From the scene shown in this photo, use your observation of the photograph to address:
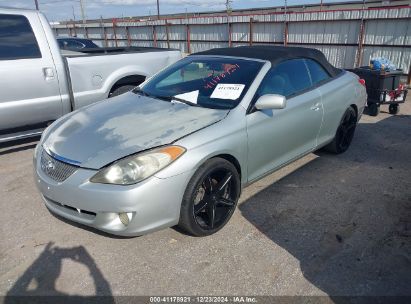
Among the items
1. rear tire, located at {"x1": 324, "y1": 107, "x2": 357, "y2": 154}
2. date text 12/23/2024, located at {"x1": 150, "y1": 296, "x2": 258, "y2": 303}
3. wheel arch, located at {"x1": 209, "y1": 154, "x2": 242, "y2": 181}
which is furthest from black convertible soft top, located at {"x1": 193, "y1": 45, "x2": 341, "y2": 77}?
date text 12/23/2024, located at {"x1": 150, "y1": 296, "x2": 258, "y2": 303}

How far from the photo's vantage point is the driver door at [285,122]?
3.39 m

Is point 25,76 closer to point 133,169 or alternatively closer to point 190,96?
point 190,96

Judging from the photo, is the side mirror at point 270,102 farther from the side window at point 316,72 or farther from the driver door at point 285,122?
the side window at point 316,72

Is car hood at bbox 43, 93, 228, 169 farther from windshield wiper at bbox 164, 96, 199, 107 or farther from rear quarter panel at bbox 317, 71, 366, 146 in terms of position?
rear quarter panel at bbox 317, 71, 366, 146

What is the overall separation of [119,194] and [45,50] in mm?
3138

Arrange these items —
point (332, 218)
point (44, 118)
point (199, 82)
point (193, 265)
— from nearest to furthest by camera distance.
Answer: point (193, 265) → point (332, 218) → point (199, 82) → point (44, 118)

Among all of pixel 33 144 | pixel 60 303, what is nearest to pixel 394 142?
pixel 60 303

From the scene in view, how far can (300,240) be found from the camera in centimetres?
307

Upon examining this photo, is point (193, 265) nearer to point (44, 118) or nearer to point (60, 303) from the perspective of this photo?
point (60, 303)

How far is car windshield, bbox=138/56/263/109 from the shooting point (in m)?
3.44

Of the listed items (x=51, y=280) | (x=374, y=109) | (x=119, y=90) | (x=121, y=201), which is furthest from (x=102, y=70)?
(x=374, y=109)

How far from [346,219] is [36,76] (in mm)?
4104

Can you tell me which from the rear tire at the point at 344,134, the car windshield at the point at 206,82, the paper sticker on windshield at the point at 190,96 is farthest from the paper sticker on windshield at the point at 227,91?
the rear tire at the point at 344,134

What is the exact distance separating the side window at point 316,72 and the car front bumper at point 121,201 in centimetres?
240
